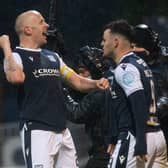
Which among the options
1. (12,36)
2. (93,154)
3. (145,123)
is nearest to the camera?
(145,123)

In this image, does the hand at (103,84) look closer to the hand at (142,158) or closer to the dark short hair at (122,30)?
the dark short hair at (122,30)

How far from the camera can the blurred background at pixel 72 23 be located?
7949 mm

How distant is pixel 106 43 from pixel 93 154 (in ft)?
3.64

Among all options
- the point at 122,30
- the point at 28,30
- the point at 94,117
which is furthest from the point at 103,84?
the point at 28,30

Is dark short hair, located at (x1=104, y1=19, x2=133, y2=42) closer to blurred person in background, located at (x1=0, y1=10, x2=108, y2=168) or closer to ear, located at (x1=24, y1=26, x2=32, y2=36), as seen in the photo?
blurred person in background, located at (x1=0, y1=10, x2=108, y2=168)

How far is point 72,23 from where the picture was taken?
8.20 metres

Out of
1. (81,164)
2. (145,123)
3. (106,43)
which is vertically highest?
(106,43)

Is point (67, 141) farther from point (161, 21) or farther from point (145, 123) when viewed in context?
point (161, 21)

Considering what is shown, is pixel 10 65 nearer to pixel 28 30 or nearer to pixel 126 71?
pixel 28 30

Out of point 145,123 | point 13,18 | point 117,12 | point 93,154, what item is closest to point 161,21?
point 117,12

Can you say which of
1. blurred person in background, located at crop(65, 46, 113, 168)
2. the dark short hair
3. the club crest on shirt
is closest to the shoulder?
the club crest on shirt

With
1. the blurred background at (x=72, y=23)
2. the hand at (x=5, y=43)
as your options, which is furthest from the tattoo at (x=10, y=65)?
the blurred background at (x=72, y=23)

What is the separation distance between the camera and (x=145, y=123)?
5.80 metres

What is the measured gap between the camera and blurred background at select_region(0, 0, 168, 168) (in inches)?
313
